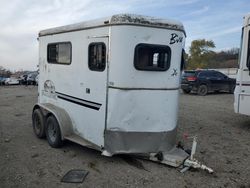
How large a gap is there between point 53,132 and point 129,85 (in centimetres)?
252

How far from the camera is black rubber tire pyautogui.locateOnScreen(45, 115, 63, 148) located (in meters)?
6.72

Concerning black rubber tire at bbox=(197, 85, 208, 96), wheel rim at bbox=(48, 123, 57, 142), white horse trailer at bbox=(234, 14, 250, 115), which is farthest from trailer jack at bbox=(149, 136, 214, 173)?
black rubber tire at bbox=(197, 85, 208, 96)

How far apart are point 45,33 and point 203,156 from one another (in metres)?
4.88

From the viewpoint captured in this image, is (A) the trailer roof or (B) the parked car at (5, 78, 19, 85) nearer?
(A) the trailer roof

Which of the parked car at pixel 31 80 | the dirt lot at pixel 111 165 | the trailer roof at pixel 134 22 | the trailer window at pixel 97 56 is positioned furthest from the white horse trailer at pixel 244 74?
the parked car at pixel 31 80

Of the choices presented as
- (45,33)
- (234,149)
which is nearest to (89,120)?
(45,33)

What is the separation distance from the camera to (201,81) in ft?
64.5

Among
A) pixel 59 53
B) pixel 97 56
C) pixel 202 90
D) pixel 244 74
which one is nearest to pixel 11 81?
pixel 202 90

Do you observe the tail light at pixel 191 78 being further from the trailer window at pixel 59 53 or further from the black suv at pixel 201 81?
the trailer window at pixel 59 53

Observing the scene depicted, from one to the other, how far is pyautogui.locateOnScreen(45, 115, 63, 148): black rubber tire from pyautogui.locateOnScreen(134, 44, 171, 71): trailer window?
2473 millimetres

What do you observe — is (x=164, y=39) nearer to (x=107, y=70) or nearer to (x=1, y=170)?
(x=107, y=70)

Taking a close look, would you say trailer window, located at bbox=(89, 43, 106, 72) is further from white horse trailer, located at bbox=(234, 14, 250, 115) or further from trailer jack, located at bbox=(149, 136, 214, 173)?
white horse trailer, located at bbox=(234, 14, 250, 115)

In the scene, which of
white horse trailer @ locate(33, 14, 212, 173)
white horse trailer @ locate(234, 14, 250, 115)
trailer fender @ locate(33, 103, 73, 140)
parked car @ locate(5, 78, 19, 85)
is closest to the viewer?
white horse trailer @ locate(33, 14, 212, 173)

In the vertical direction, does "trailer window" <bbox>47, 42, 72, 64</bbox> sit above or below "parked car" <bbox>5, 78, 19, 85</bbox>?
above
